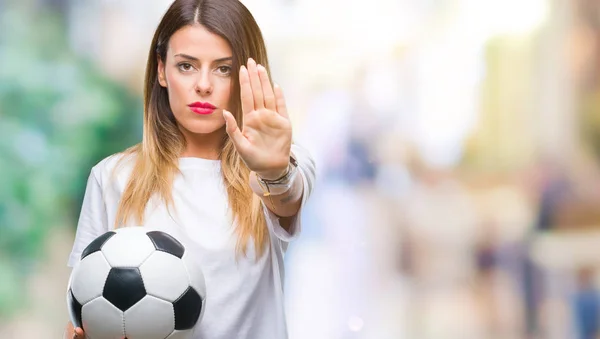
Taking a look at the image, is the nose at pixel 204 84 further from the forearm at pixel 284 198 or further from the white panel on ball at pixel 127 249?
the white panel on ball at pixel 127 249

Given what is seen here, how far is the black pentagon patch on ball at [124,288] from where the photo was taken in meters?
1.45

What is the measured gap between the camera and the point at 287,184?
1585 millimetres

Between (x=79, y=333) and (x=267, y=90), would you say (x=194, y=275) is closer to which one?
(x=79, y=333)

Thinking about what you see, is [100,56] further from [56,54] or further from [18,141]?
[18,141]

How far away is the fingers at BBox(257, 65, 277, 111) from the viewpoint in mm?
1539

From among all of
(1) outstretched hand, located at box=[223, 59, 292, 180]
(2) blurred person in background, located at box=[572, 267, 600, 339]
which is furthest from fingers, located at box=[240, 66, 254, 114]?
(2) blurred person in background, located at box=[572, 267, 600, 339]

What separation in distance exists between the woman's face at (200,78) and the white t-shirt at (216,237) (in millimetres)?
101

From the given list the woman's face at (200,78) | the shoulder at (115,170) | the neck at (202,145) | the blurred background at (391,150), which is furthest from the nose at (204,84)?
the blurred background at (391,150)

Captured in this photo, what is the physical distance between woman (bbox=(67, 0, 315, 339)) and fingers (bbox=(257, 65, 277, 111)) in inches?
4.9

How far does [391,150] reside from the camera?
3.63 m

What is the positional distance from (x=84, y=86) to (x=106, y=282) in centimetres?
213

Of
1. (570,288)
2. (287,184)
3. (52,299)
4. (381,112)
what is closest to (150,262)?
(287,184)

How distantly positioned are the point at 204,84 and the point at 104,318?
55cm

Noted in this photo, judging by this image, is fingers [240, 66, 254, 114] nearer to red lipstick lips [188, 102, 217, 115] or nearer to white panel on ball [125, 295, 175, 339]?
red lipstick lips [188, 102, 217, 115]
